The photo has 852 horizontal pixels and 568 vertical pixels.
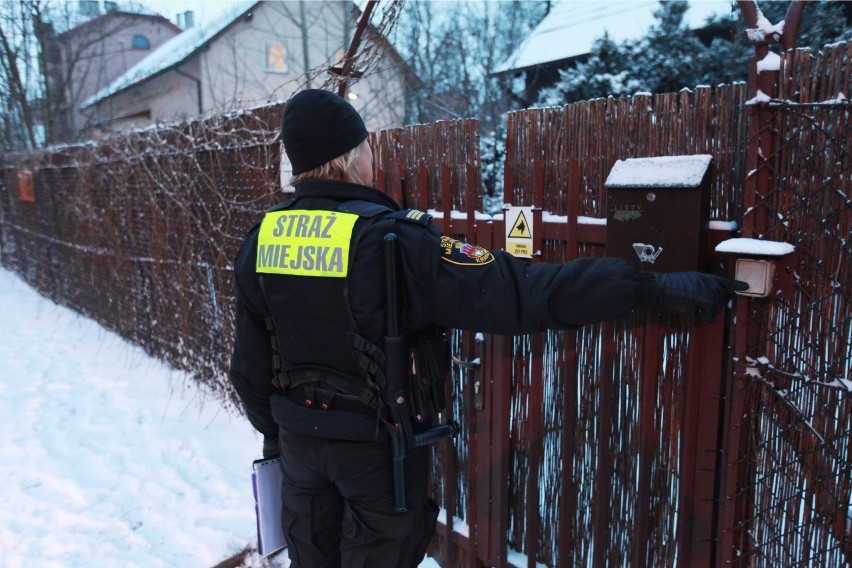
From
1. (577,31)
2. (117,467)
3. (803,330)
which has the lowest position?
A: (117,467)

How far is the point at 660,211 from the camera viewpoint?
174cm

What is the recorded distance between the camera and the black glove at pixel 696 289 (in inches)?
62.9

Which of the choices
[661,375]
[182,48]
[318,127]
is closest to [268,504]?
[318,127]

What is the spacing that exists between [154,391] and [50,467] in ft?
4.79

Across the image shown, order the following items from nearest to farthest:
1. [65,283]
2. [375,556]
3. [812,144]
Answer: [812,144]
[375,556]
[65,283]

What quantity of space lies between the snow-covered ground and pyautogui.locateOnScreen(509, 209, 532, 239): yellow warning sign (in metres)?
1.92

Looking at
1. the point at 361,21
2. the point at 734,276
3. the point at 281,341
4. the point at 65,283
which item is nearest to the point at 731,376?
the point at 734,276

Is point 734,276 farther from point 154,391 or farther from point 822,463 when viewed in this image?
point 154,391

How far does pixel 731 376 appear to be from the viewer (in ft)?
5.77

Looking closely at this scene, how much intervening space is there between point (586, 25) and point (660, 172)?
36.1 feet

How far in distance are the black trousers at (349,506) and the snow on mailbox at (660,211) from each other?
103 centimetres

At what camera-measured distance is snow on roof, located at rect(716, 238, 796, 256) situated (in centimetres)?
155

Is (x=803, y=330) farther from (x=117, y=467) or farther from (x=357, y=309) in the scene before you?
(x=117, y=467)

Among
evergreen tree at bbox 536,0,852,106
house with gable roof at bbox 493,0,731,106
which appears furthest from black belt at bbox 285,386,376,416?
house with gable roof at bbox 493,0,731,106
